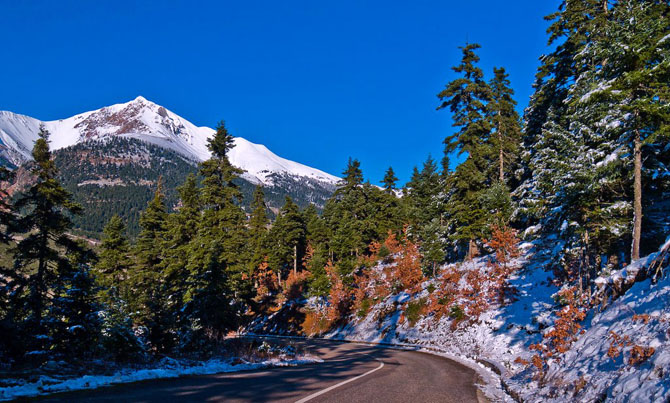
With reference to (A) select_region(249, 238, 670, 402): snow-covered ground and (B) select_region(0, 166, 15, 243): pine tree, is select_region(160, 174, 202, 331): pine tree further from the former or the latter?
(A) select_region(249, 238, 670, 402): snow-covered ground

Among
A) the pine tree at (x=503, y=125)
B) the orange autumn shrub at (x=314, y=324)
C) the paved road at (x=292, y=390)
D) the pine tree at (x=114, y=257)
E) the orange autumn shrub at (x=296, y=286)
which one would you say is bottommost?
the orange autumn shrub at (x=314, y=324)

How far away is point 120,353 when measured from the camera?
39.0ft

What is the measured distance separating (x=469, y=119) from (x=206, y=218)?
23.8m

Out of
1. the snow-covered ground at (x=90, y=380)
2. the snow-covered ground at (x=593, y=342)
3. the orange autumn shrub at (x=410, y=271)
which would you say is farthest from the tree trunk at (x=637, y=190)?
the orange autumn shrub at (x=410, y=271)

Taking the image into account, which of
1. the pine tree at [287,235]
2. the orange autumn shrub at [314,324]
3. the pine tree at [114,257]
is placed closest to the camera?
Answer: the pine tree at [114,257]

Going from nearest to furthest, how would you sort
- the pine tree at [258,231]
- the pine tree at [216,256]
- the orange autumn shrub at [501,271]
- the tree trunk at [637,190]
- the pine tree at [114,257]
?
1. the tree trunk at [637,190]
2. the pine tree at [216,256]
3. the orange autumn shrub at [501,271]
4. the pine tree at [114,257]
5. the pine tree at [258,231]

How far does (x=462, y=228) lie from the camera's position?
30.6 meters

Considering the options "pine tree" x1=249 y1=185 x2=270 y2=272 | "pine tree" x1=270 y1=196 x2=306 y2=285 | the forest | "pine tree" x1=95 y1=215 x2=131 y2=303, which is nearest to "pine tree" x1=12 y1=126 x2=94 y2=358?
the forest

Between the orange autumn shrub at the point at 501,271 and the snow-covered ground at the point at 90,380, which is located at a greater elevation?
the orange autumn shrub at the point at 501,271

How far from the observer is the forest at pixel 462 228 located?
13.0 metres

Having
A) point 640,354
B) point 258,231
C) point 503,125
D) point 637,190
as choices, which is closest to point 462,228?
point 503,125

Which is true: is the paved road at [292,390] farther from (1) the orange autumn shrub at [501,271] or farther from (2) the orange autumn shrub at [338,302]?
(2) the orange autumn shrub at [338,302]

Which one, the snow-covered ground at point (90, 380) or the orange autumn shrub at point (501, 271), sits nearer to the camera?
the snow-covered ground at point (90, 380)

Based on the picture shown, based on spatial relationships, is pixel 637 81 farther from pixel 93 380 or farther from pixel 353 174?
pixel 353 174
